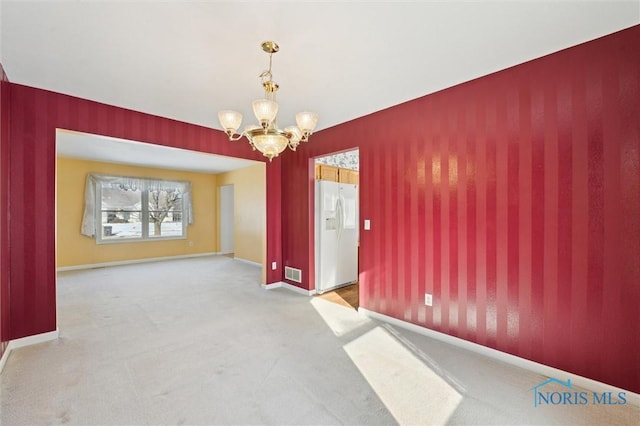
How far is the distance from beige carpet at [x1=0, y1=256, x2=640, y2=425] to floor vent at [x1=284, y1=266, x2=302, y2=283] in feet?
2.85

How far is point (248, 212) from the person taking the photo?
710cm

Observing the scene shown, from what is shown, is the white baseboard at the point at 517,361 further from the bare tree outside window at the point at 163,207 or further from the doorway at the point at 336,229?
the bare tree outside window at the point at 163,207

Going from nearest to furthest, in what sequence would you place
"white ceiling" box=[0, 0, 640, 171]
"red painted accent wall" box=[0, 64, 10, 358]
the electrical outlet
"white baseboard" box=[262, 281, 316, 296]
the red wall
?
"white ceiling" box=[0, 0, 640, 171] < "red painted accent wall" box=[0, 64, 10, 358] < the red wall < the electrical outlet < "white baseboard" box=[262, 281, 316, 296]

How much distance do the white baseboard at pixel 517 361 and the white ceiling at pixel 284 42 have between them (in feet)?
8.39

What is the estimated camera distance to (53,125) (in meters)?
2.83

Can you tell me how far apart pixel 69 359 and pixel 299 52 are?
10.9 feet

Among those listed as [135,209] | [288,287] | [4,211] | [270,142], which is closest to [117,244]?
[135,209]

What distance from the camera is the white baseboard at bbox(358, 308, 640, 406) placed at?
1.95m

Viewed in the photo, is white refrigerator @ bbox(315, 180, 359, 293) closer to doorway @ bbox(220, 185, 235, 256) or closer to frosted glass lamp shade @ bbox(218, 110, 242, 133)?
frosted glass lamp shade @ bbox(218, 110, 242, 133)

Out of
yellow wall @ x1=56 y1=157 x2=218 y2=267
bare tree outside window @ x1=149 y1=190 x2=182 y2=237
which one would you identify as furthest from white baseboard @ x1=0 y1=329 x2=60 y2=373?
bare tree outside window @ x1=149 y1=190 x2=182 y2=237

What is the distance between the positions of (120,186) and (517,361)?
8283 mm

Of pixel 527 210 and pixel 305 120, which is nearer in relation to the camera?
pixel 305 120

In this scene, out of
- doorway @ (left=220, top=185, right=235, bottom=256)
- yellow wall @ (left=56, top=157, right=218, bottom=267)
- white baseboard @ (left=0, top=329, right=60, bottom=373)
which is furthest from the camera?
doorway @ (left=220, top=185, right=235, bottom=256)

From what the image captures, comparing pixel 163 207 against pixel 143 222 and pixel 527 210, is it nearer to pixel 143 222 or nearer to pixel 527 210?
pixel 143 222
